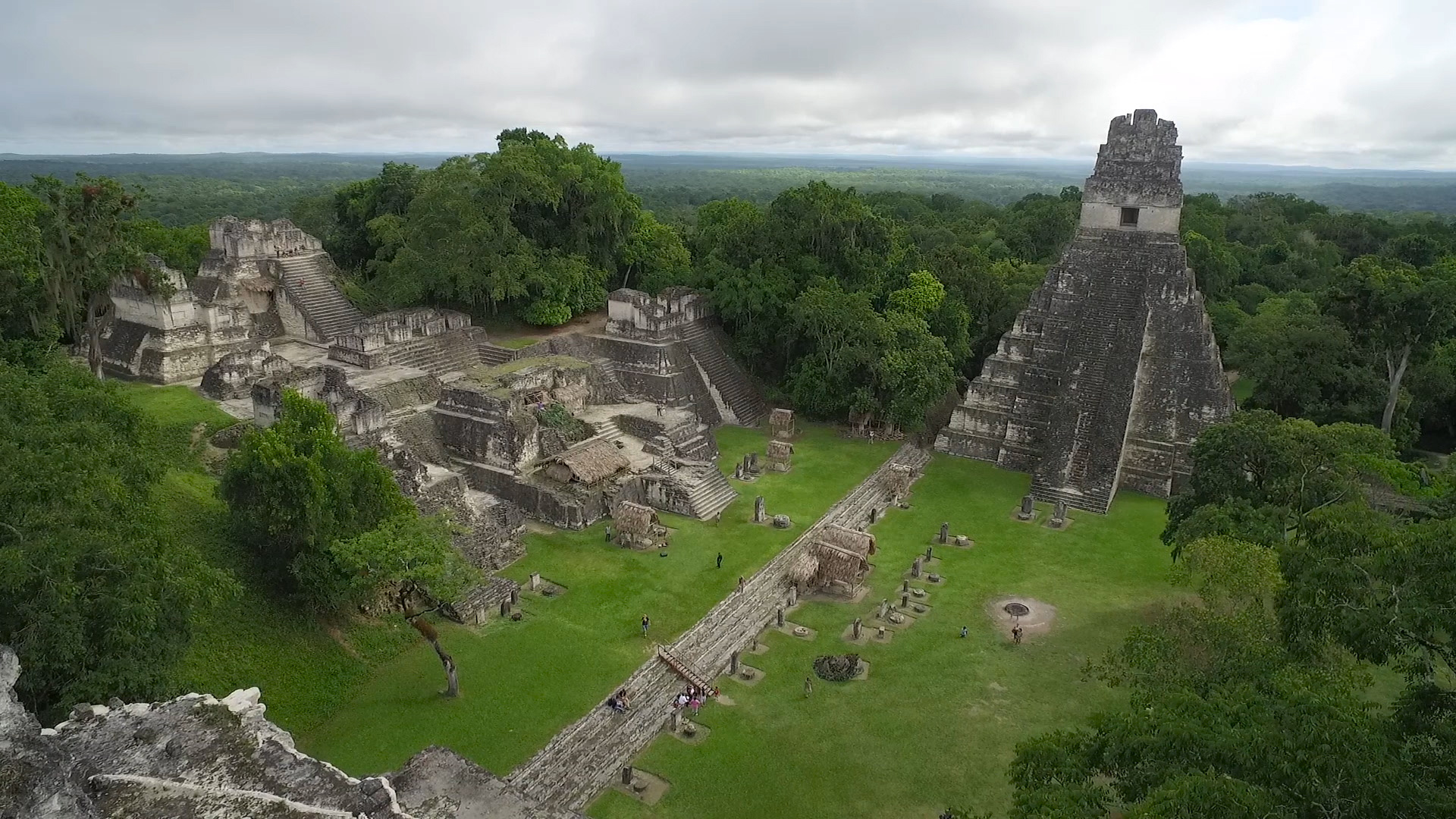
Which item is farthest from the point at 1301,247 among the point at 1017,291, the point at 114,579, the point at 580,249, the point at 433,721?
the point at 114,579

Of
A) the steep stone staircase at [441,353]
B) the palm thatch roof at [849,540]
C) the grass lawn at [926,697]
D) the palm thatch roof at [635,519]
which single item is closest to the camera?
the grass lawn at [926,697]

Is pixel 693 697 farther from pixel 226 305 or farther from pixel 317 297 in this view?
pixel 317 297

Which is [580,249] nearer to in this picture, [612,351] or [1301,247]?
[612,351]

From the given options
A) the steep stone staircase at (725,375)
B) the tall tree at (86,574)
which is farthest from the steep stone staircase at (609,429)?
the tall tree at (86,574)

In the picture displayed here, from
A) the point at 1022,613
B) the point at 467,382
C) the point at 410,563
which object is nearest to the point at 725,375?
the point at 467,382

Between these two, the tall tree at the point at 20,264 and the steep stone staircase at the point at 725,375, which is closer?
the tall tree at the point at 20,264

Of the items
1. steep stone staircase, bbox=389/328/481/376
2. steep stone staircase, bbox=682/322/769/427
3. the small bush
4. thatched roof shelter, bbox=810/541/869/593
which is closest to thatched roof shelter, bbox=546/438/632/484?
steep stone staircase, bbox=389/328/481/376

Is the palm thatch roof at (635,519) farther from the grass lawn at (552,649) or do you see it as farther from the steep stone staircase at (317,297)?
the steep stone staircase at (317,297)
